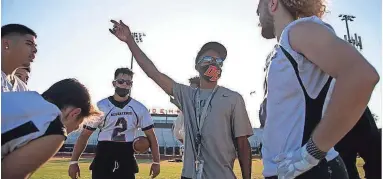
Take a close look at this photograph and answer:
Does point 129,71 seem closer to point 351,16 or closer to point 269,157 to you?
point 269,157

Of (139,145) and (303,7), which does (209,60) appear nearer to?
(303,7)

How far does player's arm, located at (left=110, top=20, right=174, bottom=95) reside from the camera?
4.16 m

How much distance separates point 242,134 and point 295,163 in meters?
2.63

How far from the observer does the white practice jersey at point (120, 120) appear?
7.03 m

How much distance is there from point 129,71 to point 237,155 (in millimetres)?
3288

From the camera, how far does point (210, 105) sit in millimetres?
4645

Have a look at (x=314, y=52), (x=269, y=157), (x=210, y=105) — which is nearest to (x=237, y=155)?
(x=210, y=105)

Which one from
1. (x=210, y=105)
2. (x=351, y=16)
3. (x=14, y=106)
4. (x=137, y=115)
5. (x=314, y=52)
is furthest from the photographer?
(x=351, y=16)

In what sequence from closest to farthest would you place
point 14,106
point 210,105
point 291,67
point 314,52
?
point 314,52 < point 291,67 < point 14,106 < point 210,105

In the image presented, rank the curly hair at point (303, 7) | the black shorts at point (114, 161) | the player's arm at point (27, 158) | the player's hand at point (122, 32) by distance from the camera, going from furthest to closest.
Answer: the black shorts at point (114, 161), the player's hand at point (122, 32), the player's arm at point (27, 158), the curly hair at point (303, 7)

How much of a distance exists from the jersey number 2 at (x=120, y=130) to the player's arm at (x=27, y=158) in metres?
4.07

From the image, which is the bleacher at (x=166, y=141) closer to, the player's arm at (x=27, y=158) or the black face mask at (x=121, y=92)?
the black face mask at (x=121, y=92)

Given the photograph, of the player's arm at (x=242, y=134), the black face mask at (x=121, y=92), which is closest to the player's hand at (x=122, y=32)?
the player's arm at (x=242, y=134)

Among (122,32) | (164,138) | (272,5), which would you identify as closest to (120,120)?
(122,32)
